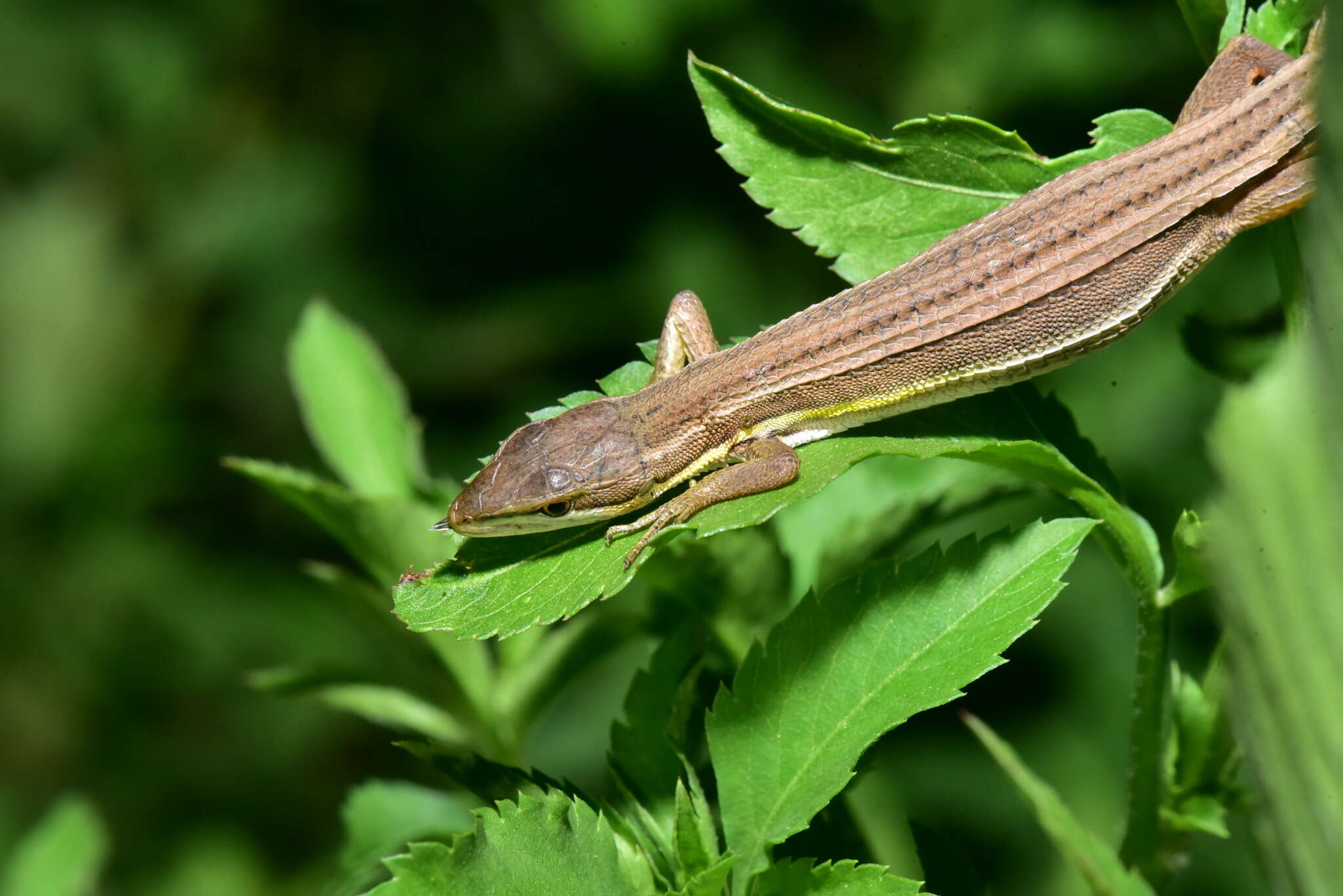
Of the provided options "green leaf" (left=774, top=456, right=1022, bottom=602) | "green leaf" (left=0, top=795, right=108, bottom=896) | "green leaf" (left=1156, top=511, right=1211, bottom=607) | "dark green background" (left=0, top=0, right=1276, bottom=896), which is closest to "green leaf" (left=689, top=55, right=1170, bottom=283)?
"green leaf" (left=774, top=456, right=1022, bottom=602)

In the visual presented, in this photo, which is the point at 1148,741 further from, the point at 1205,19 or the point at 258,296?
the point at 258,296

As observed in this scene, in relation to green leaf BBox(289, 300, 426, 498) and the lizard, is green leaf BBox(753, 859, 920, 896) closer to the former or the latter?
the lizard

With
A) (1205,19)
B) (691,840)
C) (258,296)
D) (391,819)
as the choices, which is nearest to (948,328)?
(1205,19)

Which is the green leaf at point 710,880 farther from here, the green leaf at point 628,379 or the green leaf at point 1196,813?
the green leaf at point 628,379

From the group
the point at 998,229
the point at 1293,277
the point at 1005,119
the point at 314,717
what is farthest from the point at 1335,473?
the point at 314,717

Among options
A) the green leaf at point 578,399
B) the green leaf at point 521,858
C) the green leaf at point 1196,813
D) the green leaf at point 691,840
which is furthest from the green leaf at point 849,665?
the green leaf at point 578,399

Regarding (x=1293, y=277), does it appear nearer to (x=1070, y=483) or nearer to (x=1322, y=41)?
(x=1070, y=483)
